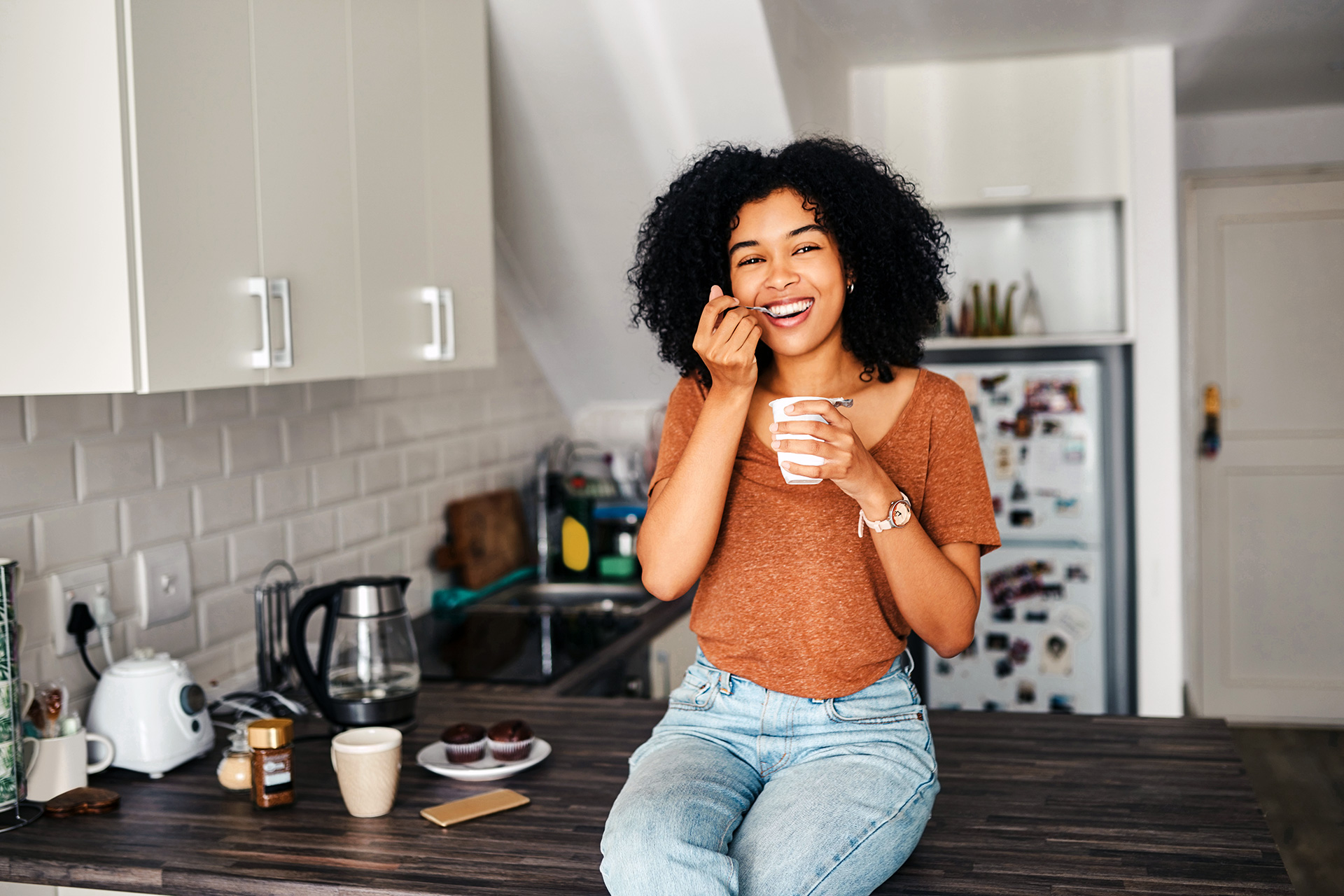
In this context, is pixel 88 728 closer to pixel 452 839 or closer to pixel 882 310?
pixel 452 839

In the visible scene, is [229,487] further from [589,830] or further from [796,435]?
[796,435]

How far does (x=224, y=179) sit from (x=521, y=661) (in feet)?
3.79

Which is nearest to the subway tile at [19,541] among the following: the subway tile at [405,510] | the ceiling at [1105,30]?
the subway tile at [405,510]

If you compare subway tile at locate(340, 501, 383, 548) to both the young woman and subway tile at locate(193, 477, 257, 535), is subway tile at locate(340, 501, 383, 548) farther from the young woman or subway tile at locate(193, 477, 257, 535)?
the young woman

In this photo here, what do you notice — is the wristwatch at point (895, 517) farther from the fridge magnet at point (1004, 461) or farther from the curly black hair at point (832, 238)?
the fridge magnet at point (1004, 461)

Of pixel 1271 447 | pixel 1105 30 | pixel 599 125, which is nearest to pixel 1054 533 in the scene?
pixel 1105 30

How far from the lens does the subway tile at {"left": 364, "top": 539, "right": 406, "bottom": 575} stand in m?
2.57

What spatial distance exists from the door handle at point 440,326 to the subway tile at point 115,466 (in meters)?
0.49

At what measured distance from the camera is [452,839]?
142 centimetres

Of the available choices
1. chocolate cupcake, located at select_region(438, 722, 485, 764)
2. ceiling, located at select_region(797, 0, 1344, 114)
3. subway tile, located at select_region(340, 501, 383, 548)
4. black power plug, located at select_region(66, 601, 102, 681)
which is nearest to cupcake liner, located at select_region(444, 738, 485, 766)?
chocolate cupcake, located at select_region(438, 722, 485, 764)

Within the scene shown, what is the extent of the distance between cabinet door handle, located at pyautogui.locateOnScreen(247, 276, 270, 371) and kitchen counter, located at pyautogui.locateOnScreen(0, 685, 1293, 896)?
58 cm

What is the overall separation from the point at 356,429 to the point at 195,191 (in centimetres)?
108

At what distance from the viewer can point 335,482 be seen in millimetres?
2422

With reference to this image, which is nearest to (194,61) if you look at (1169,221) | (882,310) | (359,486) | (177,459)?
(177,459)
